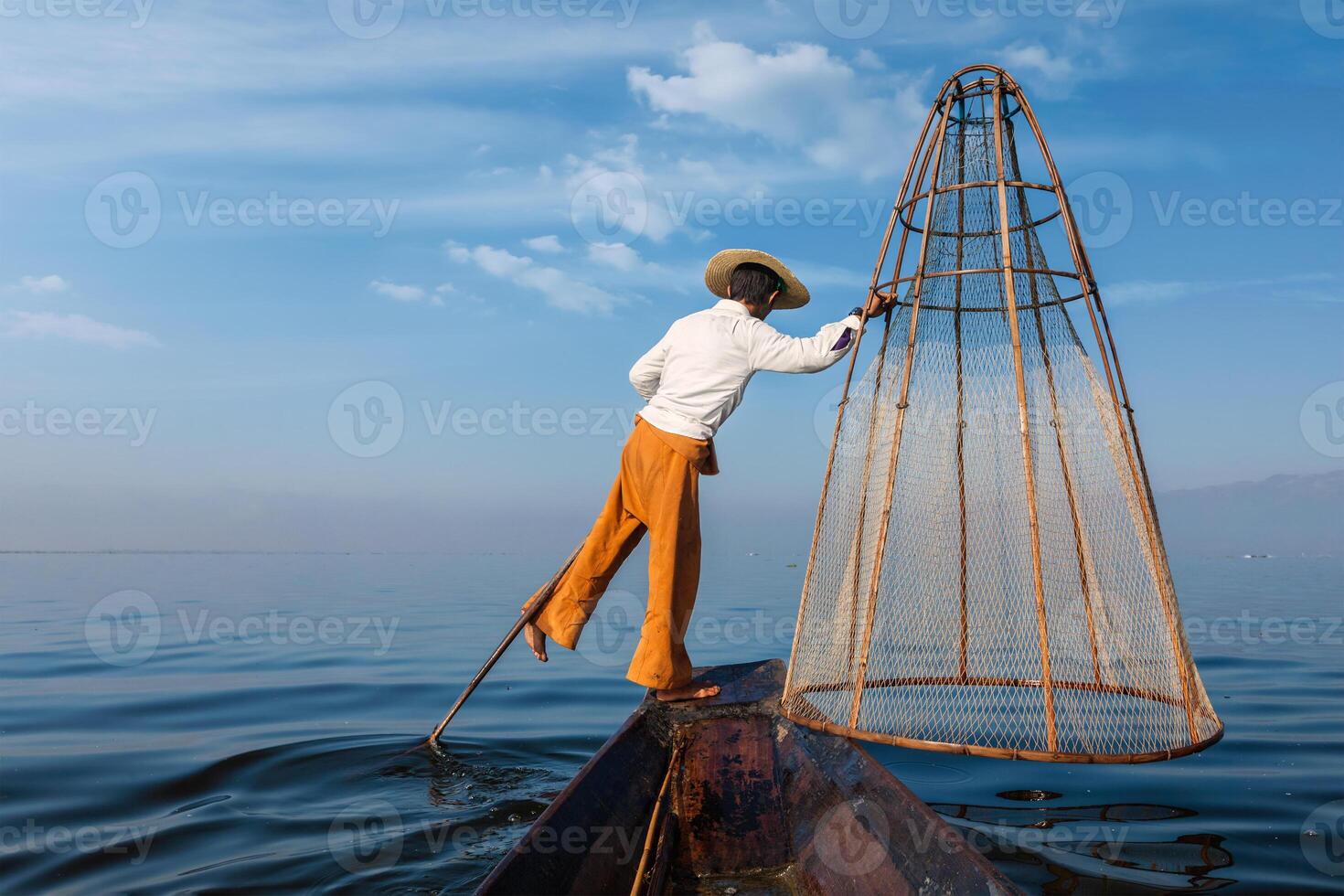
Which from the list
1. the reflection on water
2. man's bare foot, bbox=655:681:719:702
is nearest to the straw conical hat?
man's bare foot, bbox=655:681:719:702

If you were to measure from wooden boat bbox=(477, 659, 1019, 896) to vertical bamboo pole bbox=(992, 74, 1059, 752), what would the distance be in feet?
2.32

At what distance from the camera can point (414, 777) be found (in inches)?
186

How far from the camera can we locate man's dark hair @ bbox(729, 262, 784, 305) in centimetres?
401

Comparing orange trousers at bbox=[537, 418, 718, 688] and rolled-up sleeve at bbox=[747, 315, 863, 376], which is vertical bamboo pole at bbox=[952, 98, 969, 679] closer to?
rolled-up sleeve at bbox=[747, 315, 863, 376]

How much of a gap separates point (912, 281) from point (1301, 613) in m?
14.9

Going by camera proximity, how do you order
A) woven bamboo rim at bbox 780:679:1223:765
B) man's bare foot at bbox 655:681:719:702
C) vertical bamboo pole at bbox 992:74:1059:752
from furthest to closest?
man's bare foot at bbox 655:681:719:702 → vertical bamboo pole at bbox 992:74:1059:752 → woven bamboo rim at bbox 780:679:1223:765

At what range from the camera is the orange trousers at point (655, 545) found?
3.67 metres

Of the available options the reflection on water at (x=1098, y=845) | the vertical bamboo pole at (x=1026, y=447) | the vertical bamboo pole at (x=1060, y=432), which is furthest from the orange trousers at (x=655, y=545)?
the vertical bamboo pole at (x=1060, y=432)

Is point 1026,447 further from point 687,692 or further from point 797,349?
point 687,692

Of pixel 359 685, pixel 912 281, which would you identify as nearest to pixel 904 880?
pixel 912 281

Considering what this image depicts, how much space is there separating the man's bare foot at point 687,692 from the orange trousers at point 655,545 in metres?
0.03

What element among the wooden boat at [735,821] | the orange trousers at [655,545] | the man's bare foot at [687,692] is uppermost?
the orange trousers at [655,545]

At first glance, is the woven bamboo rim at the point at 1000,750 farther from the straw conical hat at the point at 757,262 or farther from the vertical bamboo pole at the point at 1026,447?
the straw conical hat at the point at 757,262

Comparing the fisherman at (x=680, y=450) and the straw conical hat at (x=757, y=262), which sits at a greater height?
the straw conical hat at (x=757, y=262)
